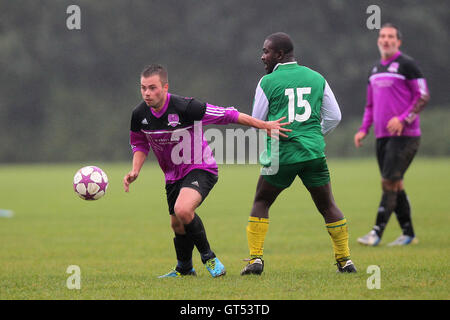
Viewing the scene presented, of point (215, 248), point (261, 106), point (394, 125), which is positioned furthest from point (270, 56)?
point (215, 248)

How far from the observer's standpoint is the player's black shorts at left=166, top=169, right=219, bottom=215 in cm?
595

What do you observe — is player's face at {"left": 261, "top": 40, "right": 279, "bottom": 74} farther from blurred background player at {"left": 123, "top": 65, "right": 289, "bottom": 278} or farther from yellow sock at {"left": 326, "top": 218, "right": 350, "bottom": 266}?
yellow sock at {"left": 326, "top": 218, "right": 350, "bottom": 266}

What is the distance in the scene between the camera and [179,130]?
6016 mm

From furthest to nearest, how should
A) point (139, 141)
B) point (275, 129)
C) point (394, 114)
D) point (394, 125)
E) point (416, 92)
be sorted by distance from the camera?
point (394, 114) → point (416, 92) → point (394, 125) → point (139, 141) → point (275, 129)

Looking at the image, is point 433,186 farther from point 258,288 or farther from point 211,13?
point 211,13

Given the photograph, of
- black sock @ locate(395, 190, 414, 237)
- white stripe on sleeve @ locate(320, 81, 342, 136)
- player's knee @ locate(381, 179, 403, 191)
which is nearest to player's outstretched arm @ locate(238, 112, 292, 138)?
white stripe on sleeve @ locate(320, 81, 342, 136)

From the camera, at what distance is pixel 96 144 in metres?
40.1

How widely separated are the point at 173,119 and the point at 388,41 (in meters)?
3.55

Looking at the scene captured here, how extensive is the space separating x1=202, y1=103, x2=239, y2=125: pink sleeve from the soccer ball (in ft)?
3.56

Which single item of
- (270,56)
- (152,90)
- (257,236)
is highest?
(270,56)

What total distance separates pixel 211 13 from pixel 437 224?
30.9 m

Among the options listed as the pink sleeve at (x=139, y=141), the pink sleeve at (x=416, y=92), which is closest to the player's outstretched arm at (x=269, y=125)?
the pink sleeve at (x=139, y=141)

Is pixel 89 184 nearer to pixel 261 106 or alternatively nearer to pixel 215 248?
pixel 261 106

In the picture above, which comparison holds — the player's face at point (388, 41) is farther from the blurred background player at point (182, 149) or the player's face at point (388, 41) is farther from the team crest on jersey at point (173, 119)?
the team crest on jersey at point (173, 119)
